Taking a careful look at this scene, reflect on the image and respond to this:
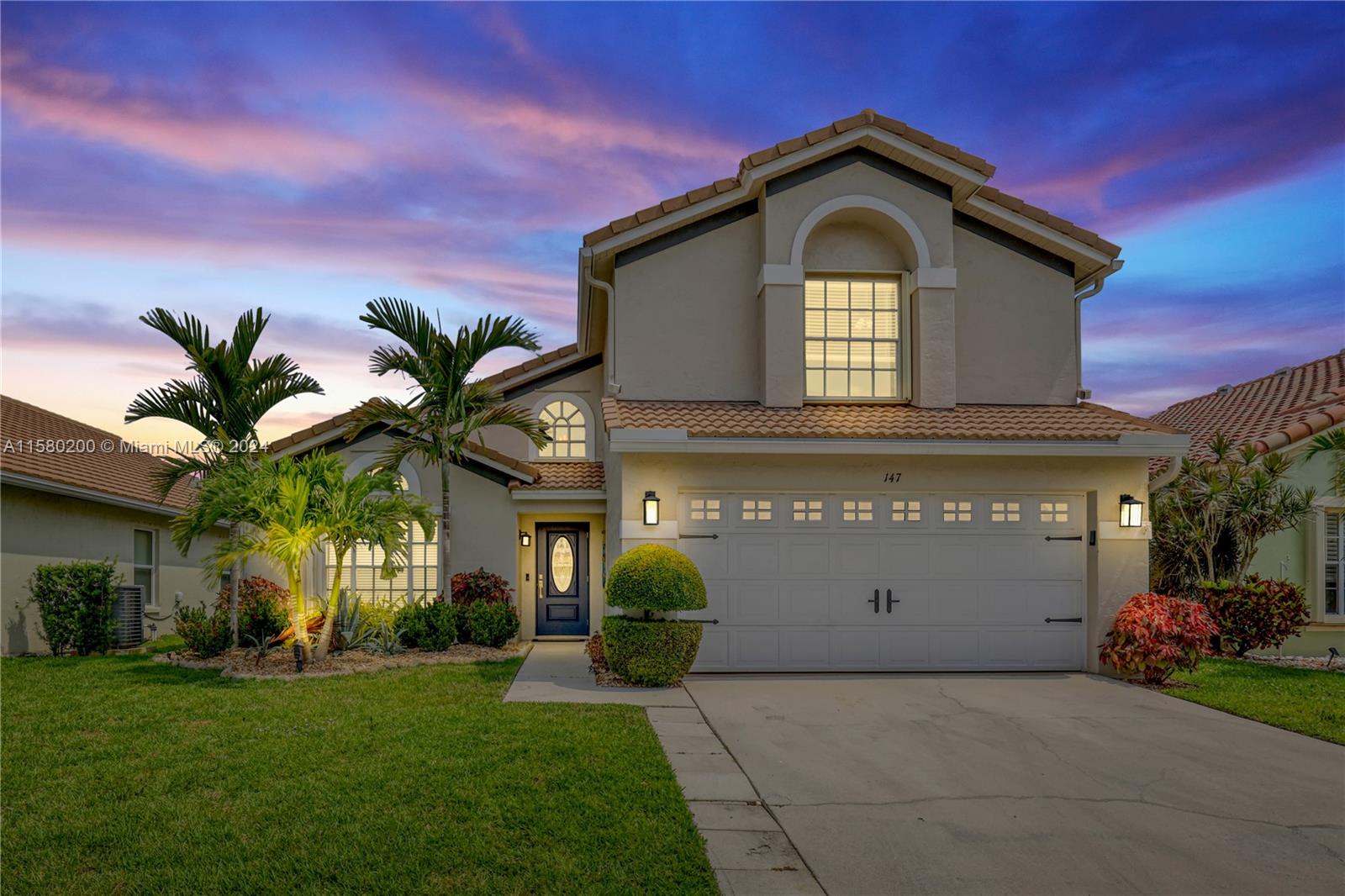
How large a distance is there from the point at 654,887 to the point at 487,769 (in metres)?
2.33

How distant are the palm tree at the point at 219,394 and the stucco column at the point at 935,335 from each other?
9.61m

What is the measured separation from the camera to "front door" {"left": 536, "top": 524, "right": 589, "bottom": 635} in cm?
1620

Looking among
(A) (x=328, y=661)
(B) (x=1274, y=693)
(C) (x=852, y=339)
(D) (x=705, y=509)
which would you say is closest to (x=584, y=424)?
(D) (x=705, y=509)

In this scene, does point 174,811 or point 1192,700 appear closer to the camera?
point 174,811

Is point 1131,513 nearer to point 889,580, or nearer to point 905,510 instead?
point 905,510

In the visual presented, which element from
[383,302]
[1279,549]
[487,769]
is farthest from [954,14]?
[487,769]

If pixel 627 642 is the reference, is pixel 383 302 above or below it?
above

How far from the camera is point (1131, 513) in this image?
11.6 metres

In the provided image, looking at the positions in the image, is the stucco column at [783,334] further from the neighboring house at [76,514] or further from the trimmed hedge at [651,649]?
the neighboring house at [76,514]

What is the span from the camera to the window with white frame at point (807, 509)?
11.7m

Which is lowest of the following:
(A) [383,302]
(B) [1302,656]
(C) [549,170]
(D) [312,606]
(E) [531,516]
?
(B) [1302,656]

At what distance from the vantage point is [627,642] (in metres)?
10.2

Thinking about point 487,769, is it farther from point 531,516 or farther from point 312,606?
point 531,516

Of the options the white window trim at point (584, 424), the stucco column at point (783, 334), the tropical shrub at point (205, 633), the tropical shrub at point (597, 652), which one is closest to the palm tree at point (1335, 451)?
the stucco column at point (783, 334)
